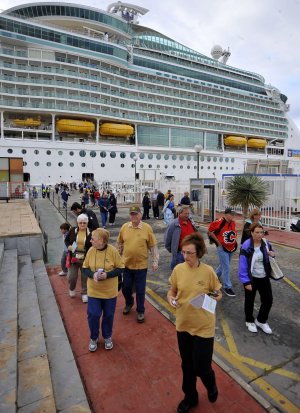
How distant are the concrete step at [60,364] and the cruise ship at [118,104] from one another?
993 inches

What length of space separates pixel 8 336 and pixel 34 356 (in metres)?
0.51

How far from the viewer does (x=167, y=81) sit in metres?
42.6

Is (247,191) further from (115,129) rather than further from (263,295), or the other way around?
(115,129)

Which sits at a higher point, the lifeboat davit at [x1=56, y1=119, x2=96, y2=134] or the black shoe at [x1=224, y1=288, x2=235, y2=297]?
the lifeboat davit at [x1=56, y1=119, x2=96, y2=134]

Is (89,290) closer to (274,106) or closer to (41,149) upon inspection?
(41,149)

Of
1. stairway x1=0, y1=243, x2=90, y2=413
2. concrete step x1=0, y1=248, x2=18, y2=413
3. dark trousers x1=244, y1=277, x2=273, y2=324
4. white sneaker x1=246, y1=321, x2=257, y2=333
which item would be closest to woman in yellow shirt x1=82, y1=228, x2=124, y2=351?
stairway x1=0, y1=243, x2=90, y2=413

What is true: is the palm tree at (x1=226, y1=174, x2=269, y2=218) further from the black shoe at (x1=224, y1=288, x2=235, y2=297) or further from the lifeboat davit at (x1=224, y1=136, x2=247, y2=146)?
the lifeboat davit at (x1=224, y1=136, x2=247, y2=146)

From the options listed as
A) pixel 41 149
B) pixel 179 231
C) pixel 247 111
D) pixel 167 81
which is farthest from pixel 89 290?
pixel 247 111

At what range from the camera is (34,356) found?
10.4 ft

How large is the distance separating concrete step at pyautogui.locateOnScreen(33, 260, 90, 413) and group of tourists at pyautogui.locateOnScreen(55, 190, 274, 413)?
41 cm

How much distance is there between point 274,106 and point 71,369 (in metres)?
63.6

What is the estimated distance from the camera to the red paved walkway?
2637 mm

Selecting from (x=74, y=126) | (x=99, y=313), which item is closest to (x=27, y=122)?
(x=74, y=126)

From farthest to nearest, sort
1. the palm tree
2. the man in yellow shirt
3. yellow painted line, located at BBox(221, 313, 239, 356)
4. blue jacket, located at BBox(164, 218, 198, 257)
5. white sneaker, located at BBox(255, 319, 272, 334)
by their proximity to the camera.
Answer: the palm tree
blue jacket, located at BBox(164, 218, 198, 257)
the man in yellow shirt
white sneaker, located at BBox(255, 319, 272, 334)
yellow painted line, located at BBox(221, 313, 239, 356)
